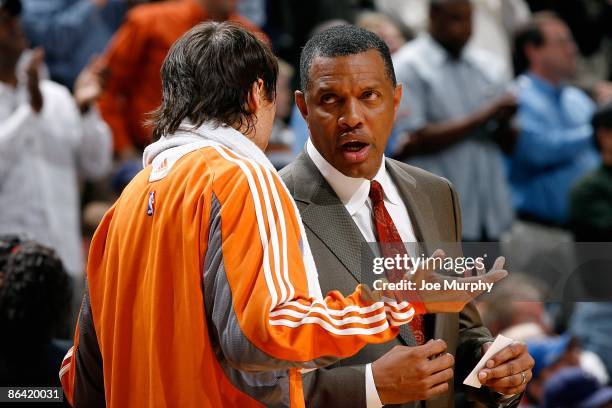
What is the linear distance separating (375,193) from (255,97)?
0.51 meters

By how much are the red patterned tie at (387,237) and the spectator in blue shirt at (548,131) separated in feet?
13.1

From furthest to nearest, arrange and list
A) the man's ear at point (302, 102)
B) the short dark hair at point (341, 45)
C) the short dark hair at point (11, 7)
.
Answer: the short dark hair at point (11, 7) < the man's ear at point (302, 102) < the short dark hair at point (341, 45)

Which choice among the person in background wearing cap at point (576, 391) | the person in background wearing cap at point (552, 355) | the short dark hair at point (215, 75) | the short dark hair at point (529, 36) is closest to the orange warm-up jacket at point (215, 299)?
the short dark hair at point (215, 75)

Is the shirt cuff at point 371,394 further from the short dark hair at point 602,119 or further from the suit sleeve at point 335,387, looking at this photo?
the short dark hair at point 602,119

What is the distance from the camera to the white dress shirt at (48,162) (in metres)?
5.87

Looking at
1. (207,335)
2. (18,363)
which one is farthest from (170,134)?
(18,363)

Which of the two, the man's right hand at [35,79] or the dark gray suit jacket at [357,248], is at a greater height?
the man's right hand at [35,79]

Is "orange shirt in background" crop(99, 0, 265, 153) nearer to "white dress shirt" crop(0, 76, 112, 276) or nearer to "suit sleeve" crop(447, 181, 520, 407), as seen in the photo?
"white dress shirt" crop(0, 76, 112, 276)

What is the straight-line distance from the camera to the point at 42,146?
604 centimetres

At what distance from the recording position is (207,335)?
2.81 meters

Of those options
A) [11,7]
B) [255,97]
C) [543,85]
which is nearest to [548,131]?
[543,85]

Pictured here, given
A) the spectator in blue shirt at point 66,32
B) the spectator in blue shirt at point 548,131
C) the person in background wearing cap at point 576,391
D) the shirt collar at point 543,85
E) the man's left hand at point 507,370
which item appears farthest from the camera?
the spectator in blue shirt at point 66,32

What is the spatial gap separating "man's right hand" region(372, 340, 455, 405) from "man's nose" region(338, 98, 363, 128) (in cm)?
62

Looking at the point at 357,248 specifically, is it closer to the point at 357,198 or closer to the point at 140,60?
the point at 357,198
